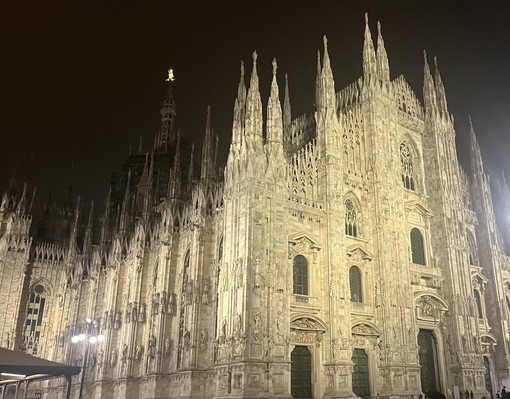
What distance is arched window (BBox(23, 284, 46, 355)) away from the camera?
55.0 m

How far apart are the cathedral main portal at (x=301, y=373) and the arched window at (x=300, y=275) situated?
3.32 m

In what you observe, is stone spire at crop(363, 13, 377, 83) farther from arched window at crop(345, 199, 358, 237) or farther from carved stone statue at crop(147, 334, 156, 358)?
carved stone statue at crop(147, 334, 156, 358)

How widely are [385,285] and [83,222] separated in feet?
148

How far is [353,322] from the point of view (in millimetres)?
31234

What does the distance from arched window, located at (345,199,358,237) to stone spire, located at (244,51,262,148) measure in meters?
8.30

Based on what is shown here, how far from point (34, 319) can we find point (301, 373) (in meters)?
38.5

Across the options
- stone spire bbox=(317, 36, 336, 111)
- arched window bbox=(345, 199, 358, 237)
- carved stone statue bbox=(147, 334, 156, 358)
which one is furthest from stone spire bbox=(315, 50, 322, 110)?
carved stone statue bbox=(147, 334, 156, 358)

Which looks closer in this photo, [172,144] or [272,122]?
[272,122]

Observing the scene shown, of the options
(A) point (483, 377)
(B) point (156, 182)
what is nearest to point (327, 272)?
(A) point (483, 377)

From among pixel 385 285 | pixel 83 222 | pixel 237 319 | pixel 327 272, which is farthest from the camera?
pixel 83 222

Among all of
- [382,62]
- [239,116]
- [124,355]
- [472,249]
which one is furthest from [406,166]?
[124,355]

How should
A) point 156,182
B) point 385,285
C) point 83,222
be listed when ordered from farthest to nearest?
point 83,222, point 156,182, point 385,285

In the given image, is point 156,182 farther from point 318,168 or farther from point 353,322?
point 353,322

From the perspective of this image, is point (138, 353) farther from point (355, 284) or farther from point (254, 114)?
point (254, 114)
